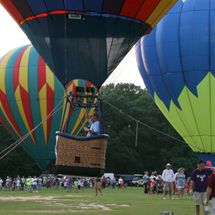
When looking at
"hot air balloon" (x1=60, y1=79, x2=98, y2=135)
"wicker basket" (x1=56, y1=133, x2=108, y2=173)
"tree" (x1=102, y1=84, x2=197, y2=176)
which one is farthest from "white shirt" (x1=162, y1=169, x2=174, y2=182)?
"tree" (x1=102, y1=84, x2=197, y2=176)

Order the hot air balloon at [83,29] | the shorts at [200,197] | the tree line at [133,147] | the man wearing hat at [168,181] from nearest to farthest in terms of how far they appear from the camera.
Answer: the shorts at [200,197] < the hot air balloon at [83,29] < the man wearing hat at [168,181] < the tree line at [133,147]

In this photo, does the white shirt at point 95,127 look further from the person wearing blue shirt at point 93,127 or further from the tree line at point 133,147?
the tree line at point 133,147

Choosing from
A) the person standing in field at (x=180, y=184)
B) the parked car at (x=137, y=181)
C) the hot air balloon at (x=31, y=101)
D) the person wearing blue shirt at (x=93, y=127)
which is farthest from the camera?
the parked car at (x=137, y=181)

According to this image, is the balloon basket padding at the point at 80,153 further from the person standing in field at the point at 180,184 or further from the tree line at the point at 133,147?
the tree line at the point at 133,147

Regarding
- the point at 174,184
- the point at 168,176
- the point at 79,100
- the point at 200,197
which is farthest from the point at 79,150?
the point at 174,184

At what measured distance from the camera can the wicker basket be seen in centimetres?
991

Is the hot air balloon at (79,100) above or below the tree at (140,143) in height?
below

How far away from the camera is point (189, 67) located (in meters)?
22.2

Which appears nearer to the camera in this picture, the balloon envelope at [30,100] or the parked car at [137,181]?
the balloon envelope at [30,100]

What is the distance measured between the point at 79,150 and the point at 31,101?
64.7 ft

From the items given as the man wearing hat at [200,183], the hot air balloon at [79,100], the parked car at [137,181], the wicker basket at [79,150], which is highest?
the parked car at [137,181]

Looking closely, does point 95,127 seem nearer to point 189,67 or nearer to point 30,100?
point 189,67

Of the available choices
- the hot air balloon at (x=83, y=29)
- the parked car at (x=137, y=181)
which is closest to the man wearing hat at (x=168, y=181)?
the hot air balloon at (x=83, y=29)

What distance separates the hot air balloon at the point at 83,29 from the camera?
11.8 meters
